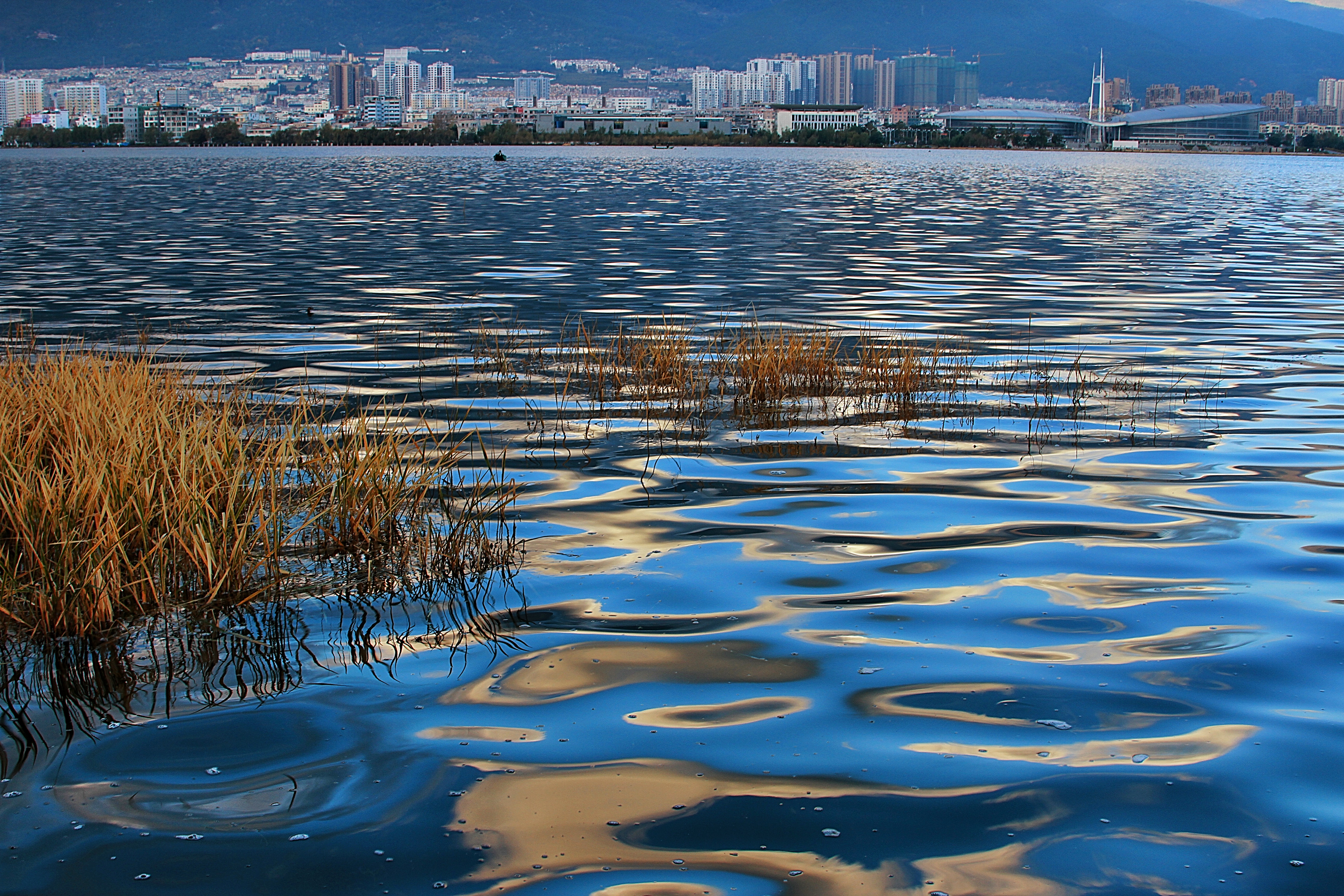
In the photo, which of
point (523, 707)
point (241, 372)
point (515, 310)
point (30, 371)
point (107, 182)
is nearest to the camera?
point (523, 707)

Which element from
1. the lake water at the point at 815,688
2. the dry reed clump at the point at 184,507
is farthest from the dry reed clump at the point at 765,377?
the dry reed clump at the point at 184,507

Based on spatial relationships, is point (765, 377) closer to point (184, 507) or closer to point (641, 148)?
point (184, 507)

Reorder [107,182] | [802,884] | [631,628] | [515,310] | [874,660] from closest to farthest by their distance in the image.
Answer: [802,884]
[874,660]
[631,628]
[515,310]
[107,182]

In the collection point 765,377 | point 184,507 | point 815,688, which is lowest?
point 815,688

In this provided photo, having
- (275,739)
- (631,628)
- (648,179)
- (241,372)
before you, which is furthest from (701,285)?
(648,179)

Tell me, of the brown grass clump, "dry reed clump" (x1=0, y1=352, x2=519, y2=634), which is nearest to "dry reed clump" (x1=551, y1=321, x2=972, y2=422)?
A: the brown grass clump

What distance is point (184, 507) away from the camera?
5914mm

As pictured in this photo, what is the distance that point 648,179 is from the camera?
67812 millimetres

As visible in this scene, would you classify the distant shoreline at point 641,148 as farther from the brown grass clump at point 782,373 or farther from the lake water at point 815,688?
the lake water at point 815,688

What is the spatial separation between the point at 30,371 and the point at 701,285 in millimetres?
12874

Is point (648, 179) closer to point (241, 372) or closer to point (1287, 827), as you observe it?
point (241, 372)

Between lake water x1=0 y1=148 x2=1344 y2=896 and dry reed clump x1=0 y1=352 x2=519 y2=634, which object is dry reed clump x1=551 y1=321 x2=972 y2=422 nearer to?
lake water x1=0 y1=148 x2=1344 y2=896

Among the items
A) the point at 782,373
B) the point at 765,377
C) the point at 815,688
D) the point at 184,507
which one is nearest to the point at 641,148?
the point at 782,373

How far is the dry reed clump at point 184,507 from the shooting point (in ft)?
18.5
